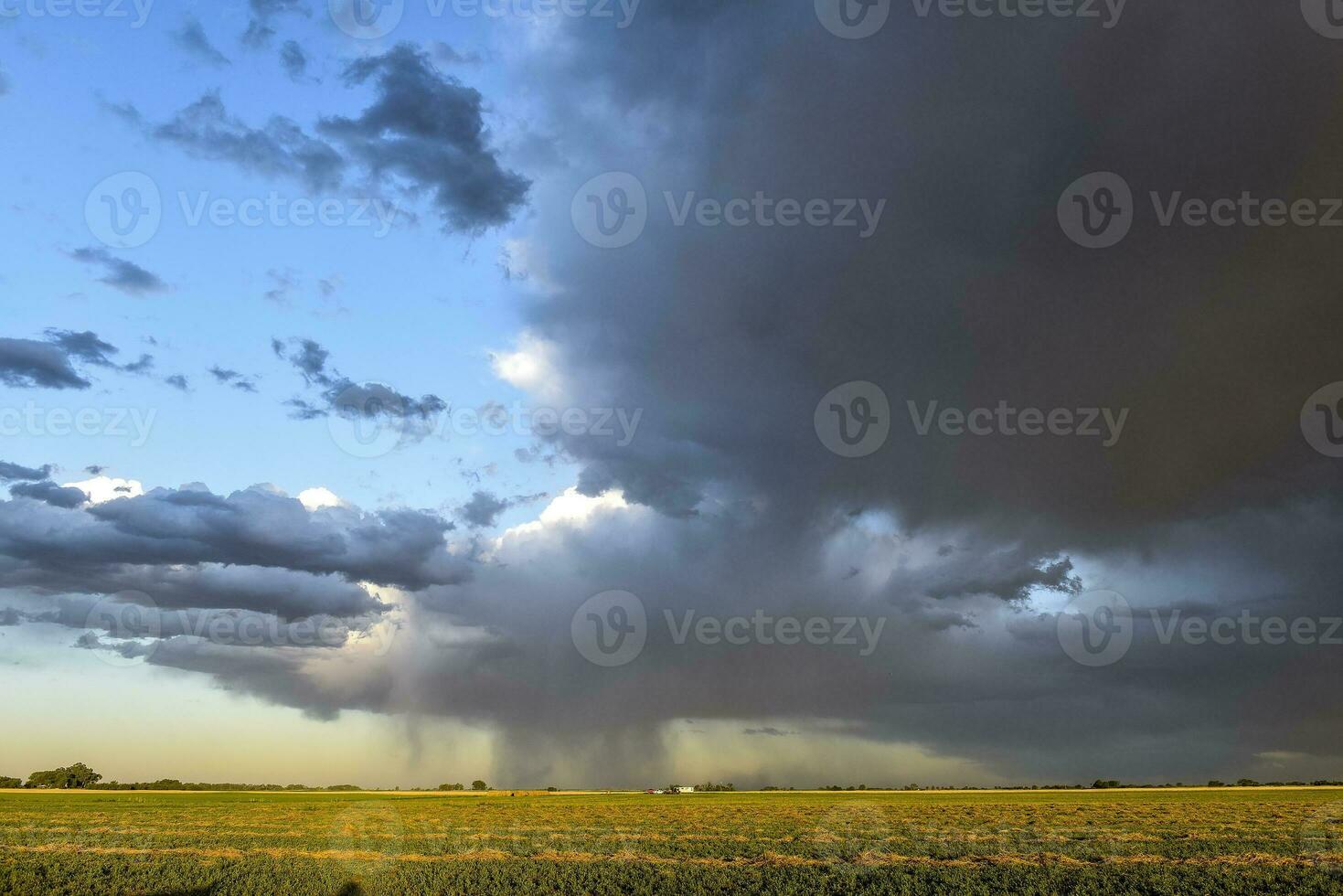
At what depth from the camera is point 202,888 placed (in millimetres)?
33906

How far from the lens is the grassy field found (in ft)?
110

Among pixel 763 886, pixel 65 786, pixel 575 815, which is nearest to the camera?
pixel 763 886

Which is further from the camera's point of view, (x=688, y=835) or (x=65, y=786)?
(x=65, y=786)

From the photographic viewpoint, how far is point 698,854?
43844mm

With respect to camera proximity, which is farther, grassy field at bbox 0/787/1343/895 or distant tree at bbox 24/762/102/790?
distant tree at bbox 24/762/102/790

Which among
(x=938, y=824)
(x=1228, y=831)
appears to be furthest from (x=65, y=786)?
(x=1228, y=831)

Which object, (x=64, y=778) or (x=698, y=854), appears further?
(x=64, y=778)

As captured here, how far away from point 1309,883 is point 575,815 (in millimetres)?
58128

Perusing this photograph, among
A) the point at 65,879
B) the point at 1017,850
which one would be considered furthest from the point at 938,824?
the point at 65,879

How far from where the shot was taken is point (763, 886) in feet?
110

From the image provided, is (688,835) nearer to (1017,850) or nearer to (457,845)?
(457,845)

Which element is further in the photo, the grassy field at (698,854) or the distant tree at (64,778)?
the distant tree at (64,778)

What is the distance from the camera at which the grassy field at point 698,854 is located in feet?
110

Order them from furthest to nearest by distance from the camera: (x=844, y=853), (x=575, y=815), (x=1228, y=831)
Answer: (x=575, y=815) → (x=1228, y=831) → (x=844, y=853)
